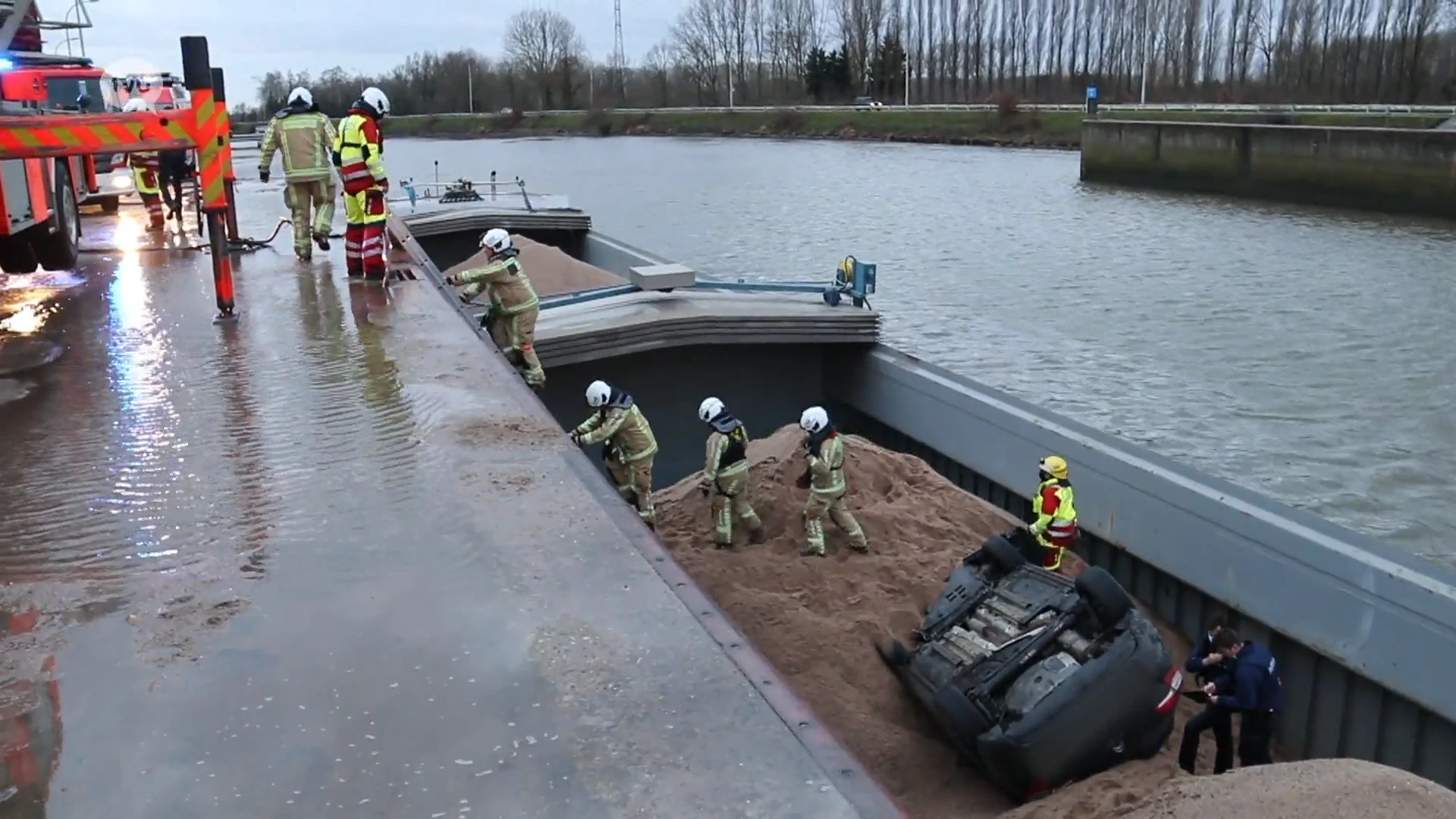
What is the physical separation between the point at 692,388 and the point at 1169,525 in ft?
16.4

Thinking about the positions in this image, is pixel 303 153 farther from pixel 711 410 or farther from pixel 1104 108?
pixel 1104 108

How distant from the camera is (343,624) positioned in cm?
329

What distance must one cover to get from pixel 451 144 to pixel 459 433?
67608 mm

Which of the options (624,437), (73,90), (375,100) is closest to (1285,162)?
(73,90)

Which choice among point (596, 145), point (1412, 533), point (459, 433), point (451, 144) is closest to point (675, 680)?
point (459, 433)

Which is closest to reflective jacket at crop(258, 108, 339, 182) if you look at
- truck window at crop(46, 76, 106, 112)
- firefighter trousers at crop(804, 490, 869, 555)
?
firefighter trousers at crop(804, 490, 869, 555)

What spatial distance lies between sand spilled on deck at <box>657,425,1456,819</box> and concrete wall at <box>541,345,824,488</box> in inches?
34.2

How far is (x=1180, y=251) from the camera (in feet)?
77.9

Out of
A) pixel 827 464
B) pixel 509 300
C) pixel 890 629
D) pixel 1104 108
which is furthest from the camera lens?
pixel 1104 108

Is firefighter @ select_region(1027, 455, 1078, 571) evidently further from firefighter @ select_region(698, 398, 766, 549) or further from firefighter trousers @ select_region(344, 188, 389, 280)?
firefighter trousers @ select_region(344, 188, 389, 280)

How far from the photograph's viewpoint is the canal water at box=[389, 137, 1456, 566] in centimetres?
1235

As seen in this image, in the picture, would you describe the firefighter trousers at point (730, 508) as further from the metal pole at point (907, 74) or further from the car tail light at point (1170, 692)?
the metal pole at point (907, 74)

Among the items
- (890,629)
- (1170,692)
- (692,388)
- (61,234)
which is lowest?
(890,629)

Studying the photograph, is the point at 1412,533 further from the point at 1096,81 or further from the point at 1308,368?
the point at 1096,81
